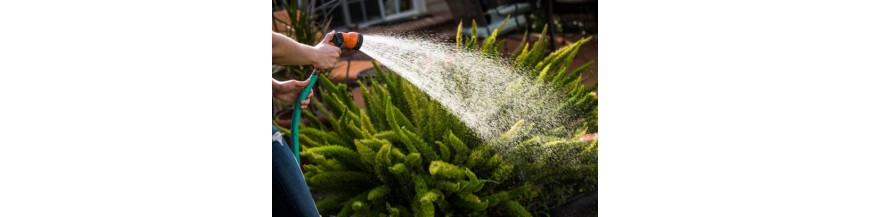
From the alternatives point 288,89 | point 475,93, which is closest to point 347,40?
point 288,89

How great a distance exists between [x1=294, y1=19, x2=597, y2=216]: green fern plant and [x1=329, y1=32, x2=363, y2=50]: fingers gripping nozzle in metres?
0.35

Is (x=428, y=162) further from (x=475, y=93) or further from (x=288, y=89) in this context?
(x=288, y=89)

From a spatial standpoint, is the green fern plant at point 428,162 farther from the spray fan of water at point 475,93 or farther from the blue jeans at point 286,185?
the blue jeans at point 286,185

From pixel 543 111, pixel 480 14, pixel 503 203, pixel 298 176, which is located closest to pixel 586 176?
pixel 543 111

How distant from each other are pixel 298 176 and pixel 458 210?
0.52 meters

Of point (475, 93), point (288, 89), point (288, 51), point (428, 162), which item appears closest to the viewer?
point (288, 51)

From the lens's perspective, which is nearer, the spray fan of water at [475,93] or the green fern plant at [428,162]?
the green fern plant at [428,162]

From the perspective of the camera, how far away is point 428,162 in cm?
170

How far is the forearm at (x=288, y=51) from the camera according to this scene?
→ 1151 millimetres

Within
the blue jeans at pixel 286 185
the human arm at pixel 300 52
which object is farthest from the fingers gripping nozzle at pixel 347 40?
the blue jeans at pixel 286 185

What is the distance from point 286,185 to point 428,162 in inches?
20.9

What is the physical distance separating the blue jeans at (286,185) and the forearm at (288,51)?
0.39 ft

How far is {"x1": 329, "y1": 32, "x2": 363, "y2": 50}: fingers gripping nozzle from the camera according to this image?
48.4 inches

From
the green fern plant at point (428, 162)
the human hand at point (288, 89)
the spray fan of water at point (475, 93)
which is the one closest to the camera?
the human hand at point (288, 89)
